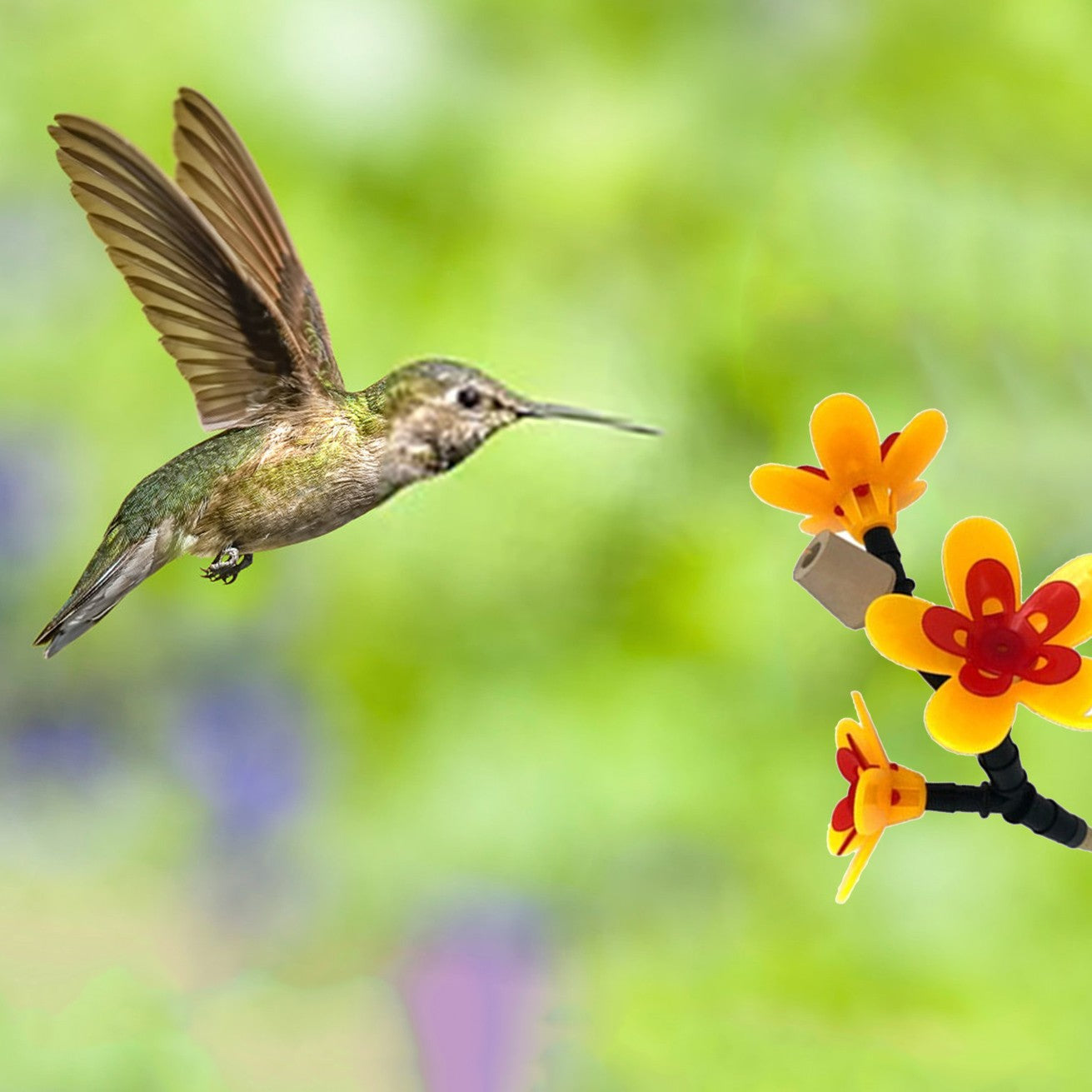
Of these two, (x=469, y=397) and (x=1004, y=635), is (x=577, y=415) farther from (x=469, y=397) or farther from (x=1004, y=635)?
A: (x=1004, y=635)

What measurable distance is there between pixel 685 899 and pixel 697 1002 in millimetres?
125

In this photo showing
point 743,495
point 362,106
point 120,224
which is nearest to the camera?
point 120,224

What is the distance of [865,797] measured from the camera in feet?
1.39

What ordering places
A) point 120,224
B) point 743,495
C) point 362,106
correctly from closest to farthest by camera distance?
point 120,224
point 743,495
point 362,106

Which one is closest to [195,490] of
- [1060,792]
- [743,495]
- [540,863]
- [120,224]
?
[120,224]

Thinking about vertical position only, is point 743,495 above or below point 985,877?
above

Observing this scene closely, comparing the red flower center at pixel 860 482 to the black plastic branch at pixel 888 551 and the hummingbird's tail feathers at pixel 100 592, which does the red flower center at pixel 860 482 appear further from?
the hummingbird's tail feathers at pixel 100 592

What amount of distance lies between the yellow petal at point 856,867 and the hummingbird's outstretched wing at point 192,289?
0.28 m

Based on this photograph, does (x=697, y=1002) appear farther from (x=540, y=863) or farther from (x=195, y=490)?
(x=195, y=490)

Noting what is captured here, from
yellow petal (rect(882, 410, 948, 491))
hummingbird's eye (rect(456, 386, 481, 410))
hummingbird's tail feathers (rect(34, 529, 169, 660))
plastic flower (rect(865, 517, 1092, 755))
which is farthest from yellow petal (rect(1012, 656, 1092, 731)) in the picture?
hummingbird's tail feathers (rect(34, 529, 169, 660))

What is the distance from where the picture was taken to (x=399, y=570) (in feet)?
4.63

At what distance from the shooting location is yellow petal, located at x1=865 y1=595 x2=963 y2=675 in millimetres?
407

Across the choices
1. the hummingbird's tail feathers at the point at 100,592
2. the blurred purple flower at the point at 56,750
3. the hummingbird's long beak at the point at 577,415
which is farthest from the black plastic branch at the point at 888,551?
the blurred purple flower at the point at 56,750

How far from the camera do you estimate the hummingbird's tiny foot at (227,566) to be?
1.60 ft
